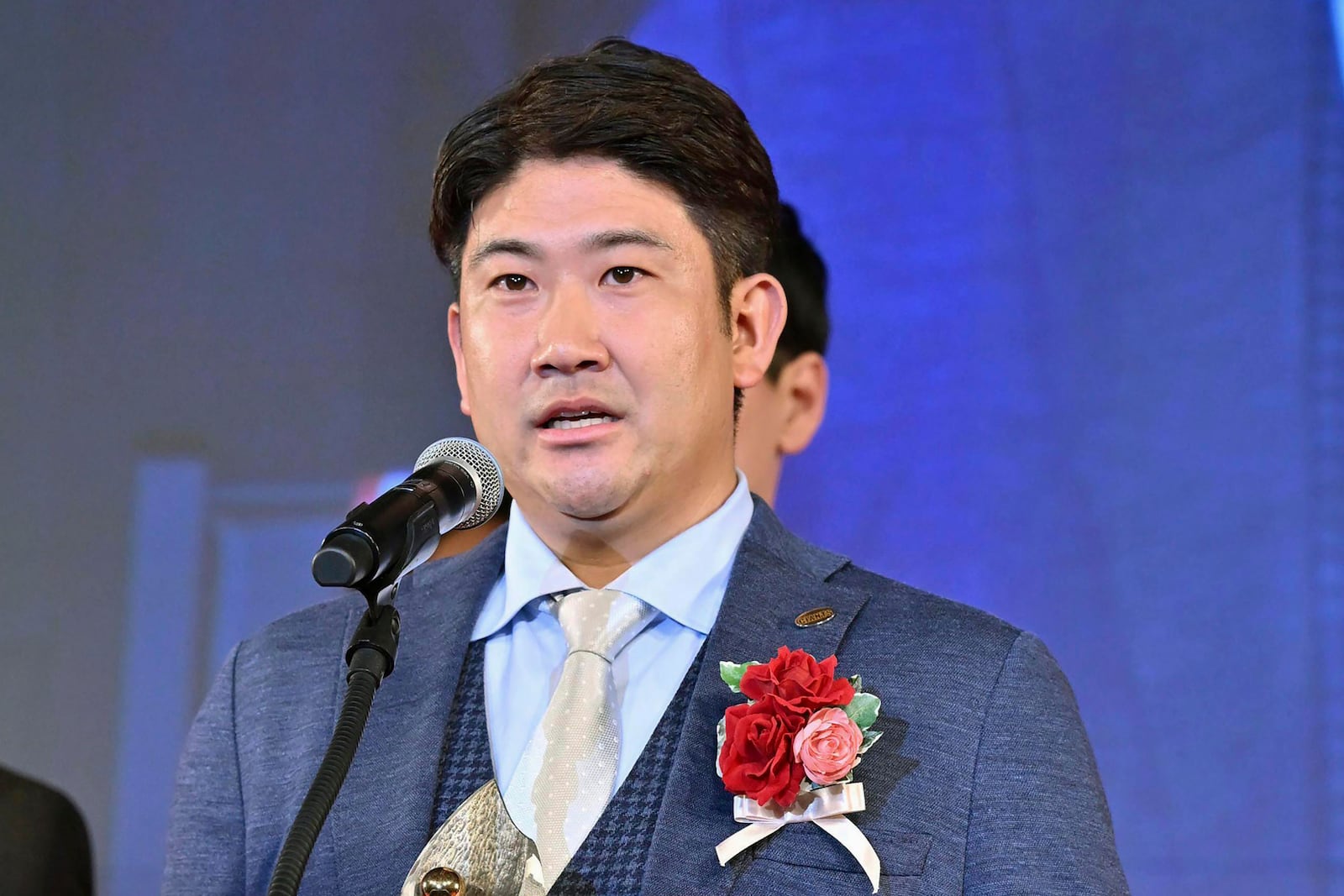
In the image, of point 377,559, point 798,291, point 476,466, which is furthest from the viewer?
point 798,291

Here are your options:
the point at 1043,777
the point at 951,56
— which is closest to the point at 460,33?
the point at 951,56

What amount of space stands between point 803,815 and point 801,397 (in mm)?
1391

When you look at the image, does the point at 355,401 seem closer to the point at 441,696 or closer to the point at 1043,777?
the point at 441,696

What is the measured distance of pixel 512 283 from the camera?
Result: 69.6 inches

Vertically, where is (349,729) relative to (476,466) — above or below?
below

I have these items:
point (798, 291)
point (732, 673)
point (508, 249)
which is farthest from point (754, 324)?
point (798, 291)

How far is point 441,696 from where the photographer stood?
1.78 meters

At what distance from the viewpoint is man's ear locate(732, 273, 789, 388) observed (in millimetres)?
1880

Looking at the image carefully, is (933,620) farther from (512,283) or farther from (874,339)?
(874,339)

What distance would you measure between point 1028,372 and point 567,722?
1.58 meters

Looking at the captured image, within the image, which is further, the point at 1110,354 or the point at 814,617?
the point at 1110,354

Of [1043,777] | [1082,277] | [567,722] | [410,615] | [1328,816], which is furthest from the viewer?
[1082,277]

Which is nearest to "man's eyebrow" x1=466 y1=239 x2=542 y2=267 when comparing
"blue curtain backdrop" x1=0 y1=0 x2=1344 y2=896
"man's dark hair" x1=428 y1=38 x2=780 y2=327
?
"man's dark hair" x1=428 y1=38 x2=780 y2=327

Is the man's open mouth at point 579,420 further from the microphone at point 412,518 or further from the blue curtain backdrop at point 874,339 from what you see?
the blue curtain backdrop at point 874,339
